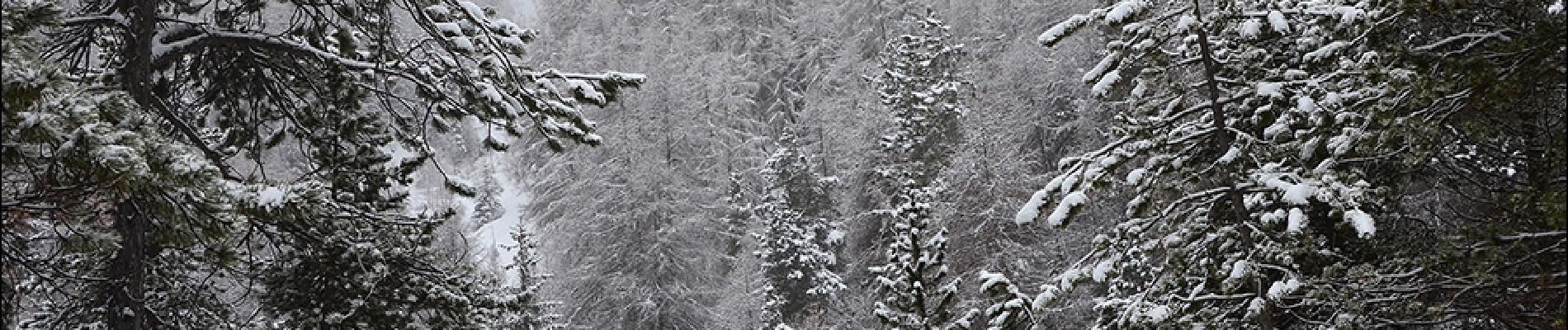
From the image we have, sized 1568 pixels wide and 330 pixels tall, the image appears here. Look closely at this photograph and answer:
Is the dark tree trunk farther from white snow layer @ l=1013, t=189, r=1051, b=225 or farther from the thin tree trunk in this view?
the thin tree trunk

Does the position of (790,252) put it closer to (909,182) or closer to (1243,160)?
(909,182)

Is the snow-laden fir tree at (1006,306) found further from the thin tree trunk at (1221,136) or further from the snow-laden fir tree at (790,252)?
the snow-laden fir tree at (790,252)

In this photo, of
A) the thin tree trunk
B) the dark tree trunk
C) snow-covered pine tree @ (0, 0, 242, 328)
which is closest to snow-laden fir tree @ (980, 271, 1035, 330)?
the thin tree trunk

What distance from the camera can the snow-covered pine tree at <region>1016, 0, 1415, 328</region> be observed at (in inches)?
279

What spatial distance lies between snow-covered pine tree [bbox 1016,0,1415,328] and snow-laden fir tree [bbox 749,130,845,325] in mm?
22059

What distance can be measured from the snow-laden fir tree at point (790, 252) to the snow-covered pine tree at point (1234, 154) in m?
22.1

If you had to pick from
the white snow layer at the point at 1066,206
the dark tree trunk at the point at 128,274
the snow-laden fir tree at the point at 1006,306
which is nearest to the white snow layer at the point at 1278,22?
the white snow layer at the point at 1066,206

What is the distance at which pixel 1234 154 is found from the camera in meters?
7.25

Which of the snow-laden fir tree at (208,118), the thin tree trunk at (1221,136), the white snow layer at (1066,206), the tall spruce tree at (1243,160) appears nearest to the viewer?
the snow-laden fir tree at (208,118)

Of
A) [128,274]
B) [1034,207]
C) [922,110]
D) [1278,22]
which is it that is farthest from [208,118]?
[922,110]

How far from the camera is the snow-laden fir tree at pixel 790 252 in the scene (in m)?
30.8

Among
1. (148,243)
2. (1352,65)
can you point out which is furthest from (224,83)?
(1352,65)

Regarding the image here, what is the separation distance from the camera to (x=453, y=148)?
5562 cm

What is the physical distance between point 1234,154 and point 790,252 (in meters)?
24.2
